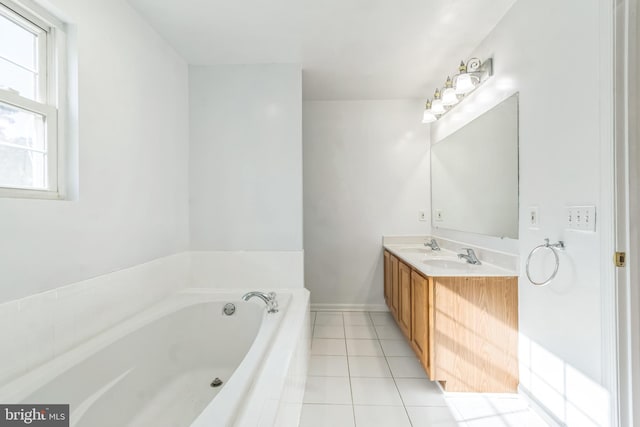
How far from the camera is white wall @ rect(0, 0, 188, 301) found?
1180 millimetres

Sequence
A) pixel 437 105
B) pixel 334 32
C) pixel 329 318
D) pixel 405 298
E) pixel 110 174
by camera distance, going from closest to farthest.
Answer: pixel 110 174 → pixel 334 32 → pixel 405 298 → pixel 437 105 → pixel 329 318

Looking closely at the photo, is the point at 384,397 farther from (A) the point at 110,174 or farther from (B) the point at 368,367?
(A) the point at 110,174

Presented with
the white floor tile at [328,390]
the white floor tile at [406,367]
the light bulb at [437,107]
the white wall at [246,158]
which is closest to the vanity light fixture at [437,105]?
the light bulb at [437,107]

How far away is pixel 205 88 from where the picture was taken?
8.04 feet

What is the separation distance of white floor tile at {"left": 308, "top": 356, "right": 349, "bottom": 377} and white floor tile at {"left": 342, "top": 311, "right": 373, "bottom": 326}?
73cm

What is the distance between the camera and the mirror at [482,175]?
1.86 m

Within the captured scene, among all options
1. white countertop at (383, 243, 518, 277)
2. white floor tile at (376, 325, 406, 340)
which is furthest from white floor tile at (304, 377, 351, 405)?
white countertop at (383, 243, 518, 277)

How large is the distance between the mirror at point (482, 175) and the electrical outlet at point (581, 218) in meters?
0.43

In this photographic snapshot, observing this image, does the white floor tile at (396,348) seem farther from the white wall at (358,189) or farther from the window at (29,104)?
the window at (29,104)

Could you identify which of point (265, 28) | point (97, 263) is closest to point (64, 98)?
point (97, 263)

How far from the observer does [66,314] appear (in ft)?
4.29

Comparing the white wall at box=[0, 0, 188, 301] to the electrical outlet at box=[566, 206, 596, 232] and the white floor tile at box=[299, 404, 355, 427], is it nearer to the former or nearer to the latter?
the white floor tile at box=[299, 404, 355, 427]

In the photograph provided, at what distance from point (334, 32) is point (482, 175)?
1.51 meters

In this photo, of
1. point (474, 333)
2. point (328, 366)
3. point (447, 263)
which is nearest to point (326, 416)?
point (328, 366)
